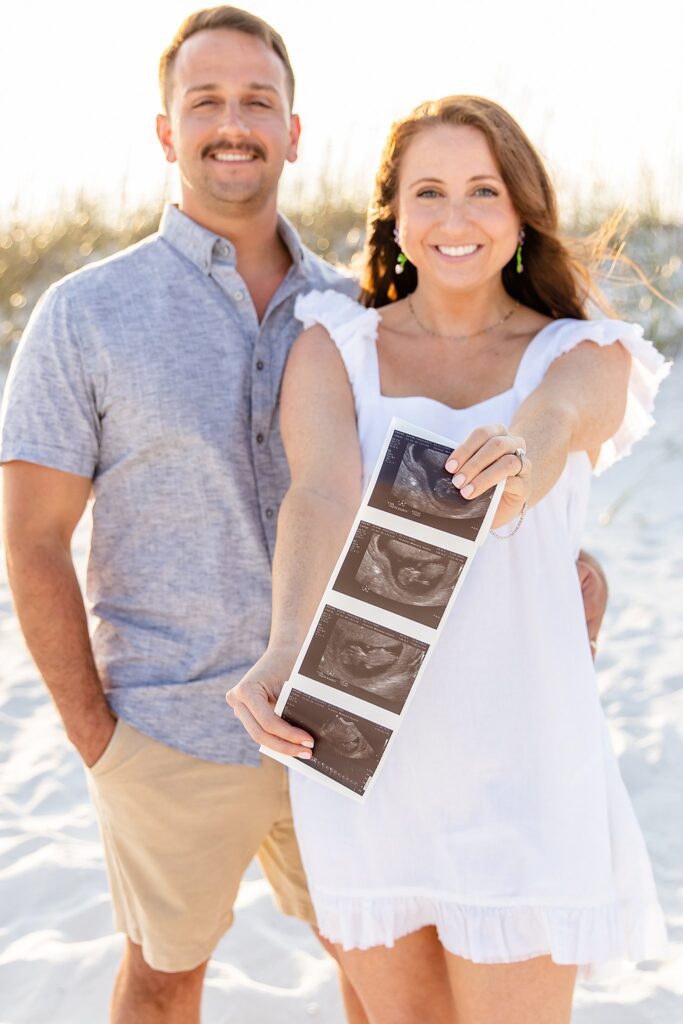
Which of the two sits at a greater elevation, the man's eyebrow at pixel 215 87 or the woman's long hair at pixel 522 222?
the man's eyebrow at pixel 215 87

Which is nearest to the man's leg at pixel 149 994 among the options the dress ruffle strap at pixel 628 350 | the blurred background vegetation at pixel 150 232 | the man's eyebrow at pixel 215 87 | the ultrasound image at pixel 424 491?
the ultrasound image at pixel 424 491

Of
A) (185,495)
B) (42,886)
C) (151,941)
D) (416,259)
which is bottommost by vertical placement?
(42,886)

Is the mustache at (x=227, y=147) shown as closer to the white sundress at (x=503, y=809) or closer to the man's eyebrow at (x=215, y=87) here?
the man's eyebrow at (x=215, y=87)

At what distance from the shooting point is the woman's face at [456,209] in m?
2.16

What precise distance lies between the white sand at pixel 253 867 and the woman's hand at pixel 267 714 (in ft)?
4.62

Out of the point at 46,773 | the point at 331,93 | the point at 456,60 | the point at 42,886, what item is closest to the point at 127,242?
the point at 331,93

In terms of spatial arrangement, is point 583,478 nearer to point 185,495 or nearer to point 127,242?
point 185,495

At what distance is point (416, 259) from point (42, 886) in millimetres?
Answer: 2229

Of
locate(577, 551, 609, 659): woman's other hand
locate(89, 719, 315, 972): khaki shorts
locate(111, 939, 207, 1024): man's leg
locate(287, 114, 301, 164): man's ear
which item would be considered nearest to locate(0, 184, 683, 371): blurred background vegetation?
locate(287, 114, 301, 164): man's ear

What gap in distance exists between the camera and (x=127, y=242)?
24.9 ft

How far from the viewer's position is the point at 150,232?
7352 millimetres

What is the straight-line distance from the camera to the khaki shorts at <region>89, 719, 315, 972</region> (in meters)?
2.36

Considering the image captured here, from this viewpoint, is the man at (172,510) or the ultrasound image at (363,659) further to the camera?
the man at (172,510)

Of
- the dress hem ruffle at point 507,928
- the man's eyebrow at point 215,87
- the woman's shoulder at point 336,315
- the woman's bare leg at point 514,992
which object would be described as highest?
the man's eyebrow at point 215,87
